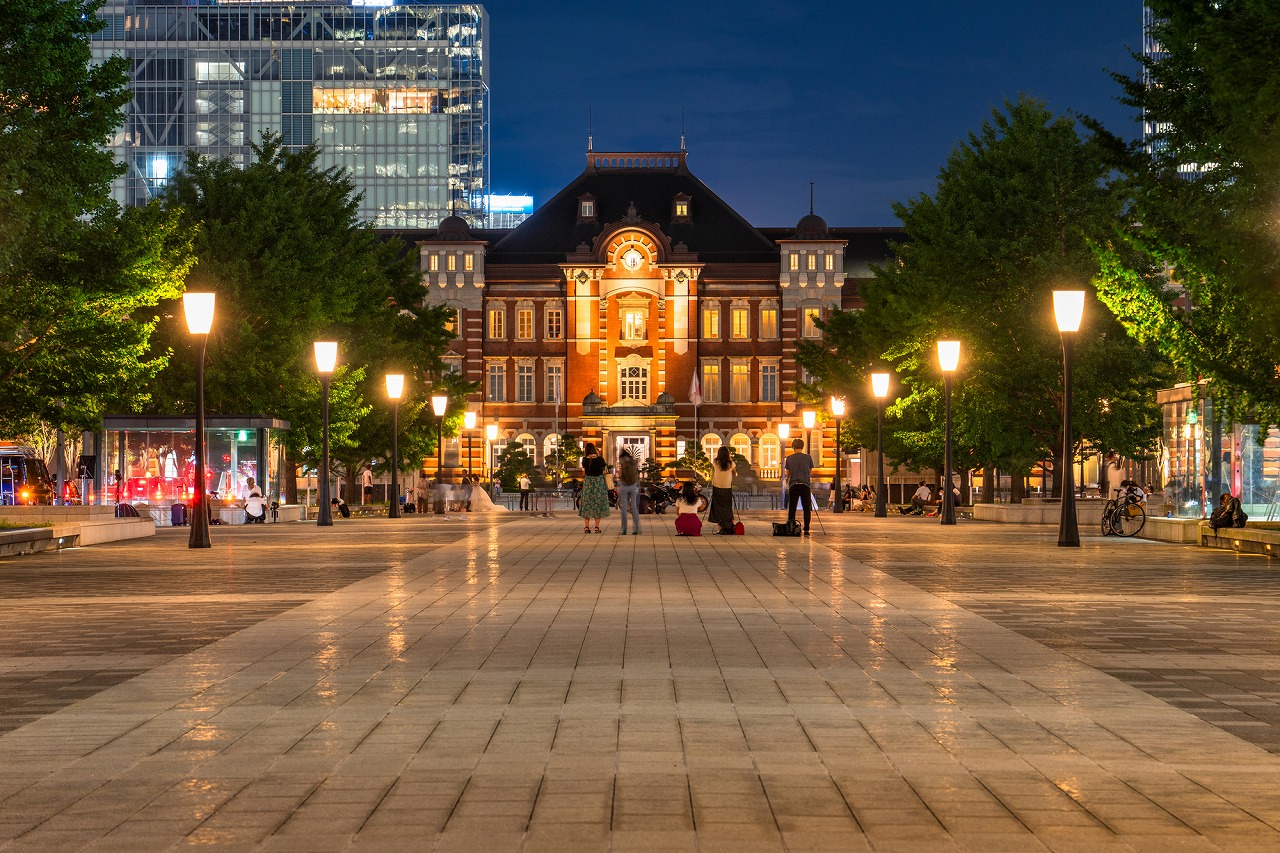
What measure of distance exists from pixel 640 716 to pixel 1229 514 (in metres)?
19.6

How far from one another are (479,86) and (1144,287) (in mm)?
134224

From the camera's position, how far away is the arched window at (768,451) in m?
92.6

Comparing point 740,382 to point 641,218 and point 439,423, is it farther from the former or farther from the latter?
point 439,423

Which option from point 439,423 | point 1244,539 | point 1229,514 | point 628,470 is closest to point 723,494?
point 628,470

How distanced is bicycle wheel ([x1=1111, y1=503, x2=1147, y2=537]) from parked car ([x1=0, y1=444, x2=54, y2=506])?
2711 centimetres

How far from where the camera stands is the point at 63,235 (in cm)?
2480

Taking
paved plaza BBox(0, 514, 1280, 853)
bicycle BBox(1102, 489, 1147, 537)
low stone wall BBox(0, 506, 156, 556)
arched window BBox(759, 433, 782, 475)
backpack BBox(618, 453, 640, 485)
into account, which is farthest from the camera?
arched window BBox(759, 433, 782, 475)

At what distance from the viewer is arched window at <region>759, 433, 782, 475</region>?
92562 mm

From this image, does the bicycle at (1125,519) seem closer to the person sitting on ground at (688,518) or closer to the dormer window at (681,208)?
the person sitting on ground at (688,518)

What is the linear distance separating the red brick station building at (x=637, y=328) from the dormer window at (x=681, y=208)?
8cm

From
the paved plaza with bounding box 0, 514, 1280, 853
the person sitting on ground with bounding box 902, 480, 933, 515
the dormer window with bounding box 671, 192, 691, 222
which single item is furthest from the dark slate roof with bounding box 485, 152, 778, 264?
the paved plaza with bounding box 0, 514, 1280, 853

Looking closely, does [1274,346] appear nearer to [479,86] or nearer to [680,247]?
[680,247]

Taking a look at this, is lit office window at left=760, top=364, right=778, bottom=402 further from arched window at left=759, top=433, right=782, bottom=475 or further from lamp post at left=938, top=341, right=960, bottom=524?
lamp post at left=938, top=341, right=960, bottom=524

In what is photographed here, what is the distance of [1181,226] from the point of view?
23250mm
